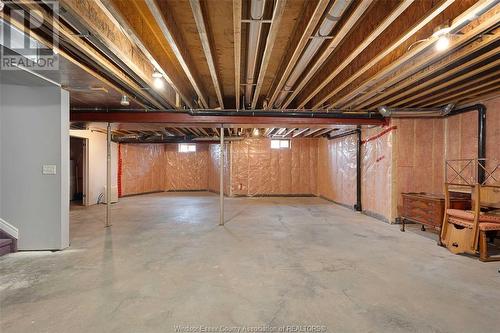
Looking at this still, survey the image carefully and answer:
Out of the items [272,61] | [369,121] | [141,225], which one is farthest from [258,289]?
[369,121]

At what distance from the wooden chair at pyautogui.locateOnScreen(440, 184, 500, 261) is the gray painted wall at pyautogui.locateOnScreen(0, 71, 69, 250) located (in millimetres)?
5287

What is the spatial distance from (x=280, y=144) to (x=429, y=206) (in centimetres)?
569

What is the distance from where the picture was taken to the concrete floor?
76.8 inches

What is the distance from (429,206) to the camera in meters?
4.09

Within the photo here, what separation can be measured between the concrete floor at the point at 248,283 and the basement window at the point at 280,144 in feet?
16.9

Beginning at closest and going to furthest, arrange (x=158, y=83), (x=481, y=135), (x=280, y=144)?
1. (x=158, y=83)
2. (x=481, y=135)
3. (x=280, y=144)

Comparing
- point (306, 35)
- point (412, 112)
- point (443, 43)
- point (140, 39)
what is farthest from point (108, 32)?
point (412, 112)

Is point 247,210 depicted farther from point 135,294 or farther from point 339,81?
point 135,294

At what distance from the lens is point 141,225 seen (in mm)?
4965

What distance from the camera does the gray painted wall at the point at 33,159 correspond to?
3.35 meters

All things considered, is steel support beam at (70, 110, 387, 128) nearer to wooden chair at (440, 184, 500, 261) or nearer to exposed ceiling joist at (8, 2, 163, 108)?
exposed ceiling joist at (8, 2, 163, 108)

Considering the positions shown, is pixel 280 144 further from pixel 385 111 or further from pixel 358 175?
pixel 385 111

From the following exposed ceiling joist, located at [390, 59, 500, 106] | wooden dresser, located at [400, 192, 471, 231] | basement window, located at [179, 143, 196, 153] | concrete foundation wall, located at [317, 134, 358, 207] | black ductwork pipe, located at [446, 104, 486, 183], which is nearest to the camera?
exposed ceiling joist, located at [390, 59, 500, 106]

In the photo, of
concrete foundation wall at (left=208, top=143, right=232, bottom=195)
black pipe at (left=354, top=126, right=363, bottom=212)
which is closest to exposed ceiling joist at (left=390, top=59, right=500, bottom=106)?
black pipe at (left=354, top=126, right=363, bottom=212)
